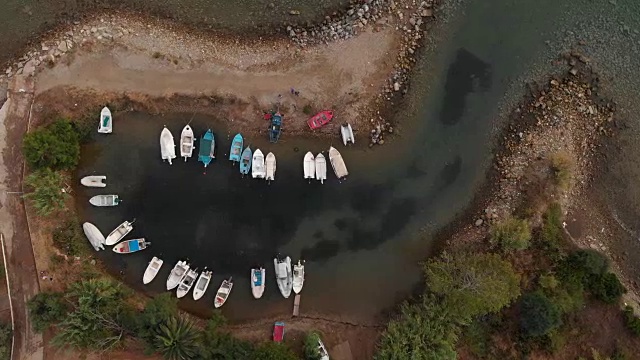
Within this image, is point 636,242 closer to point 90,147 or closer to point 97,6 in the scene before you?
point 90,147

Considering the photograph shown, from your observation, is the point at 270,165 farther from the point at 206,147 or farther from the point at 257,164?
the point at 206,147

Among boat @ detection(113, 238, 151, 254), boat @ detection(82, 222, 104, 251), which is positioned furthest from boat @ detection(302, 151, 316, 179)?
boat @ detection(82, 222, 104, 251)

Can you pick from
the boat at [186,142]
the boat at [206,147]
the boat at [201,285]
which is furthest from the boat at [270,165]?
the boat at [201,285]

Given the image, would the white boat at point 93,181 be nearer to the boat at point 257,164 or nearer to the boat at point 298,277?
the boat at point 257,164

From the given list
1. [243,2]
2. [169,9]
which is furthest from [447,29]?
[169,9]

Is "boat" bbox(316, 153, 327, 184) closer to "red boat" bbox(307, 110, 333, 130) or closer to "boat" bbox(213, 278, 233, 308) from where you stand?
"red boat" bbox(307, 110, 333, 130)

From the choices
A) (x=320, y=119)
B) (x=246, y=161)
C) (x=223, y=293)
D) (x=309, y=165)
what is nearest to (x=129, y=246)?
(x=223, y=293)
